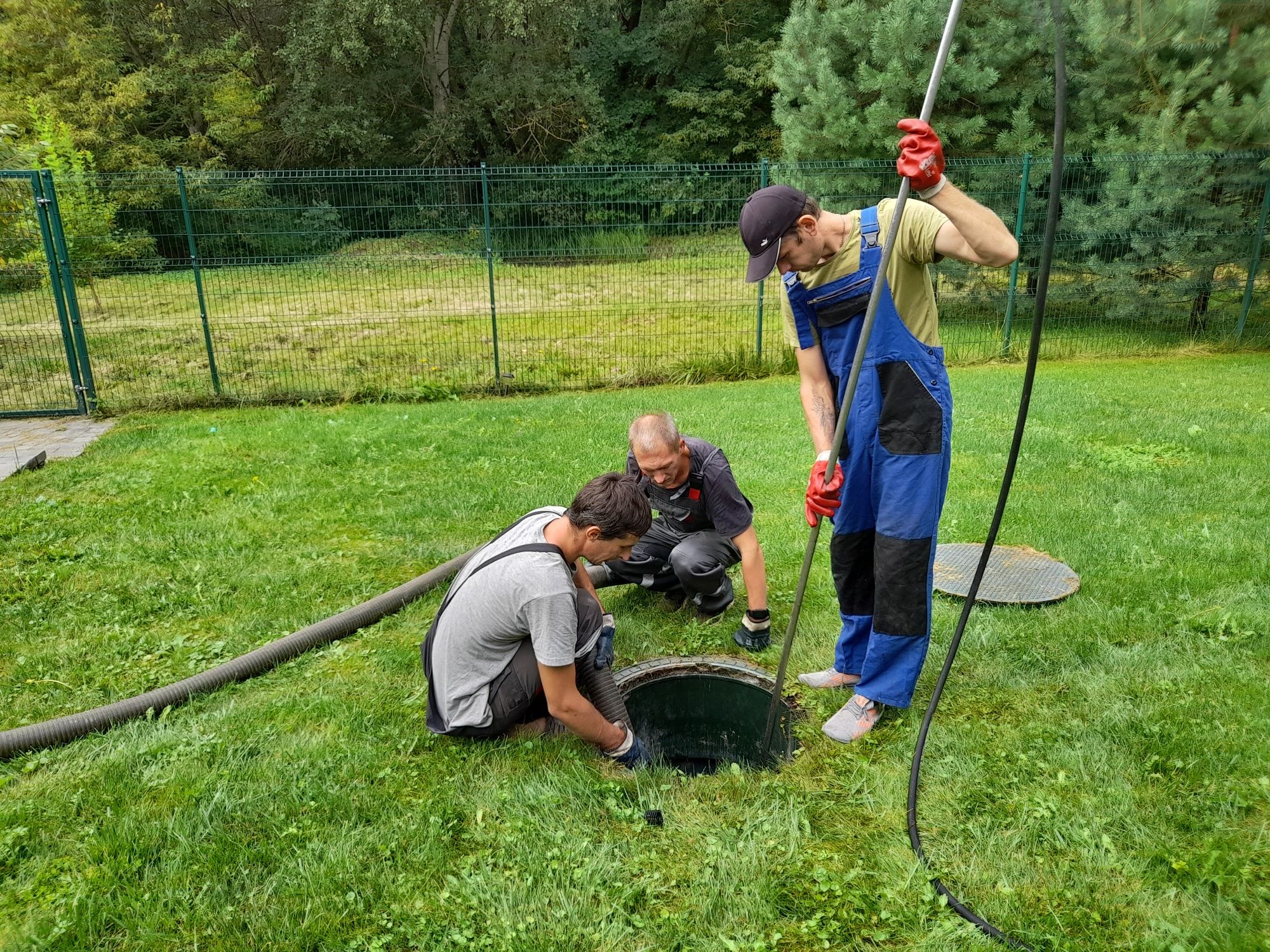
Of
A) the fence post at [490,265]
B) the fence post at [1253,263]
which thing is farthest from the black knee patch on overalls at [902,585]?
the fence post at [1253,263]

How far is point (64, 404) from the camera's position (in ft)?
28.1

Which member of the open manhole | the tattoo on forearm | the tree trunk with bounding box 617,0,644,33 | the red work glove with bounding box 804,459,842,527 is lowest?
the open manhole

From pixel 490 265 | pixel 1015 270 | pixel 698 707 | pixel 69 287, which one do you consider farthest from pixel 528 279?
pixel 698 707

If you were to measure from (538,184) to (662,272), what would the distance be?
2001 mm

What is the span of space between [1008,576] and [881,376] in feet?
6.31

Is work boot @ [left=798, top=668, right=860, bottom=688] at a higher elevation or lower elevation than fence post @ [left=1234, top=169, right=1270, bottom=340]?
lower

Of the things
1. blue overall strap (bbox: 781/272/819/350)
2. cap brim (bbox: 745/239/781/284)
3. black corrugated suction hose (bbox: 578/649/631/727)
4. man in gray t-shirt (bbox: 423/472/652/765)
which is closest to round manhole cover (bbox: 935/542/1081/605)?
blue overall strap (bbox: 781/272/819/350)

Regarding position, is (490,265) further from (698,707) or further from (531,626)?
(531,626)

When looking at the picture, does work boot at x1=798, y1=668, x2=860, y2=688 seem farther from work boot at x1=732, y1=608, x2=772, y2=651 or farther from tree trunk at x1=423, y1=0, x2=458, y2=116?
tree trunk at x1=423, y1=0, x2=458, y2=116

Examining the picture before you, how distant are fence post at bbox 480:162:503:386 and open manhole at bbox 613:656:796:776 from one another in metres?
6.17

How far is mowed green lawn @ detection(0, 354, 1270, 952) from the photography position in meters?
2.38

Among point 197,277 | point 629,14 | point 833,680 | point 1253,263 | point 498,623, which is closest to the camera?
point 498,623

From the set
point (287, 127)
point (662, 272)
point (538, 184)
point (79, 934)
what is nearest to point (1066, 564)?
point (79, 934)

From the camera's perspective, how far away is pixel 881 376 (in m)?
2.85
